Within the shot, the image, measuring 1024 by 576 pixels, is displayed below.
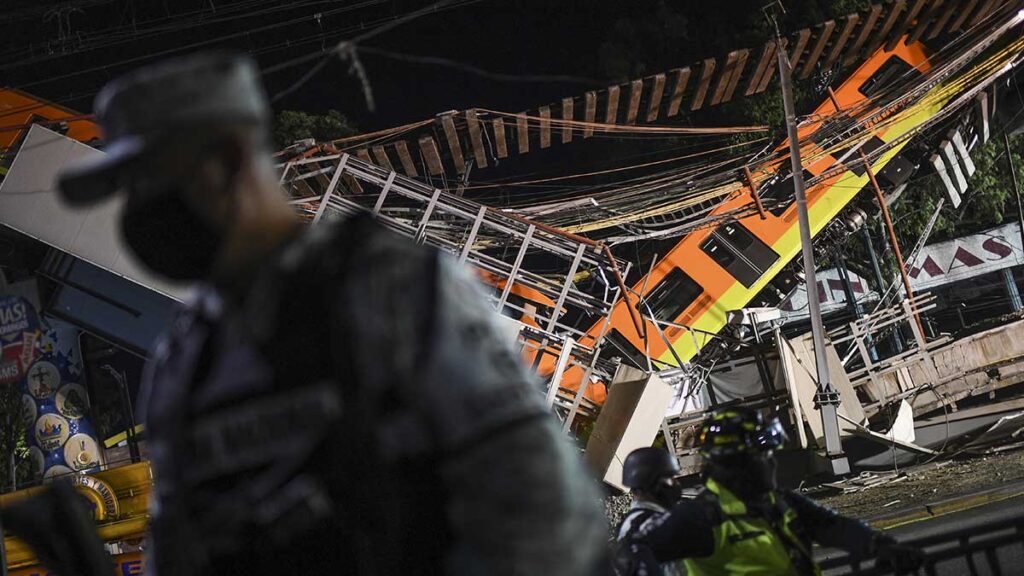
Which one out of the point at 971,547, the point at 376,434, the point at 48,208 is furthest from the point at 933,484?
the point at 376,434

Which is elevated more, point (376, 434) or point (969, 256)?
point (969, 256)

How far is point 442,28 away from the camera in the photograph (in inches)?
904

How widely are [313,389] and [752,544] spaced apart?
3490 millimetres

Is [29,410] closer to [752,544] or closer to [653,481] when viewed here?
[653,481]

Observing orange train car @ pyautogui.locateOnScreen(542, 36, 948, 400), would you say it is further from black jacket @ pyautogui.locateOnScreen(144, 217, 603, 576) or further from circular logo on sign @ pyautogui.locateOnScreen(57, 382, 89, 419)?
black jacket @ pyautogui.locateOnScreen(144, 217, 603, 576)

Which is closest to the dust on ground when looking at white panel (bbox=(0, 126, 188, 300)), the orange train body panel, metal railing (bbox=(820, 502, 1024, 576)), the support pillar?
metal railing (bbox=(820, 502, 1024, 576))

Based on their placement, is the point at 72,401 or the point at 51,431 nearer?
the point at 51,431

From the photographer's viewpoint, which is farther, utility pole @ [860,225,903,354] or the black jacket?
utility pole @ [860,225,903,354]

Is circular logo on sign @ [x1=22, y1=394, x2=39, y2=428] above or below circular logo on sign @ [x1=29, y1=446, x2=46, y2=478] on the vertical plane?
above

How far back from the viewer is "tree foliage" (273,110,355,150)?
20.2 m

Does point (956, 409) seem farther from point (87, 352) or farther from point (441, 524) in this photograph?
point (87, 352)

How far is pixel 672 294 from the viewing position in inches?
691

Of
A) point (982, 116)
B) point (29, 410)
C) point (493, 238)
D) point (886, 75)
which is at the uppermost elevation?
point (886, 75)

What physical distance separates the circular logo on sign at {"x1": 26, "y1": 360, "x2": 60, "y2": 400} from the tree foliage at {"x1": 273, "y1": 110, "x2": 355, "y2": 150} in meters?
7.56
